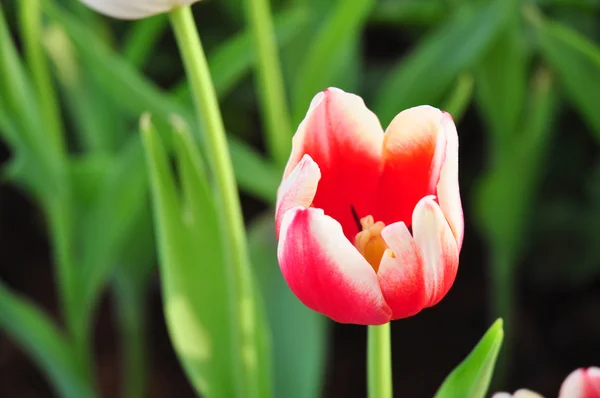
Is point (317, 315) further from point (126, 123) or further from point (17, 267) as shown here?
point (17, 267)

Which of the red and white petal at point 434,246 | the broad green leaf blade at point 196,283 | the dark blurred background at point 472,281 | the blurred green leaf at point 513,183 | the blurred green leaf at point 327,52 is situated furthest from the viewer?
the dark blurred background at point 472,281

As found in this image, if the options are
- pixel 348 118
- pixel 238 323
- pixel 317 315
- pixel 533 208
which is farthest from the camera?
pixel 533 208

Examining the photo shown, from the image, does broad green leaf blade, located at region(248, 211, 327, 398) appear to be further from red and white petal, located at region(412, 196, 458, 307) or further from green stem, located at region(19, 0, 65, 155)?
red and white petal, located at region(412, 196, 458, 307)

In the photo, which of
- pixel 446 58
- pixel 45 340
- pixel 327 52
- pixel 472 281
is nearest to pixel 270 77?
pixel 327 52

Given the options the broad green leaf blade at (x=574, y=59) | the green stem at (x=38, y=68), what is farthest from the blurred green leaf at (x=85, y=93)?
the broad green leaf blade at (x=574, y=59)

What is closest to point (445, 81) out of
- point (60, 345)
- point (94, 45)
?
point (94, 45)

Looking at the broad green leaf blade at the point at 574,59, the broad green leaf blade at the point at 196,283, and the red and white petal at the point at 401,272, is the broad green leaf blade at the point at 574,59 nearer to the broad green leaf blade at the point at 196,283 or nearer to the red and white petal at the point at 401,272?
the broad green leaf blade at the point at 196,283

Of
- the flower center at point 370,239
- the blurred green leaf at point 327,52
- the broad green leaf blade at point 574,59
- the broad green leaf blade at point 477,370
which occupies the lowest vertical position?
the broad green leaf blade at point 477,370
